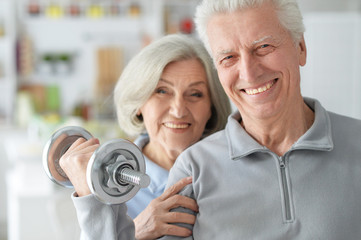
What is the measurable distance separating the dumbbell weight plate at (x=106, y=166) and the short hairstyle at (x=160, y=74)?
26.8 inches

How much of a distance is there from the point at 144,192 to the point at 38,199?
171cm

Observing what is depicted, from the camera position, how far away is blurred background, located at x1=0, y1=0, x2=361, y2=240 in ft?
15.7

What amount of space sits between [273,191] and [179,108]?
0.57 meters

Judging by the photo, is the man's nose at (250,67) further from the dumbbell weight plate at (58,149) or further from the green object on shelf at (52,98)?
the green object on shelf at (52,98)

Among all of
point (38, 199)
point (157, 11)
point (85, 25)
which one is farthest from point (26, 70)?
point (38, 199)

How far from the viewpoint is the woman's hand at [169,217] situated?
137 cm

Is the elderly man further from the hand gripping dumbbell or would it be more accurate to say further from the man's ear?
Answer: the hand gripping dumbbell

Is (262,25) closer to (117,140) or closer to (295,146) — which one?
(295,146)

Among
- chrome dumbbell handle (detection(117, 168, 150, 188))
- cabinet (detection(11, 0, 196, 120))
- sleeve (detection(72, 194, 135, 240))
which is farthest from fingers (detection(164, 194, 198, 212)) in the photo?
cabinet (detection(11, 0, 196, 120))

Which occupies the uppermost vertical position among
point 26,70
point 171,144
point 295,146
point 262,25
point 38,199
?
point 262,25

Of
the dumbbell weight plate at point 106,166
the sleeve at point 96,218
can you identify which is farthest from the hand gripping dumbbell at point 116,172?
the sleeve at point 96,218

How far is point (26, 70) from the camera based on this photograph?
5582 mm

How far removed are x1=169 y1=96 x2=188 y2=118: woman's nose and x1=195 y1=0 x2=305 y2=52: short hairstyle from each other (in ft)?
1.39

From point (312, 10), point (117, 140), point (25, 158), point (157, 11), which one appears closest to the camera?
point (117, 140)
